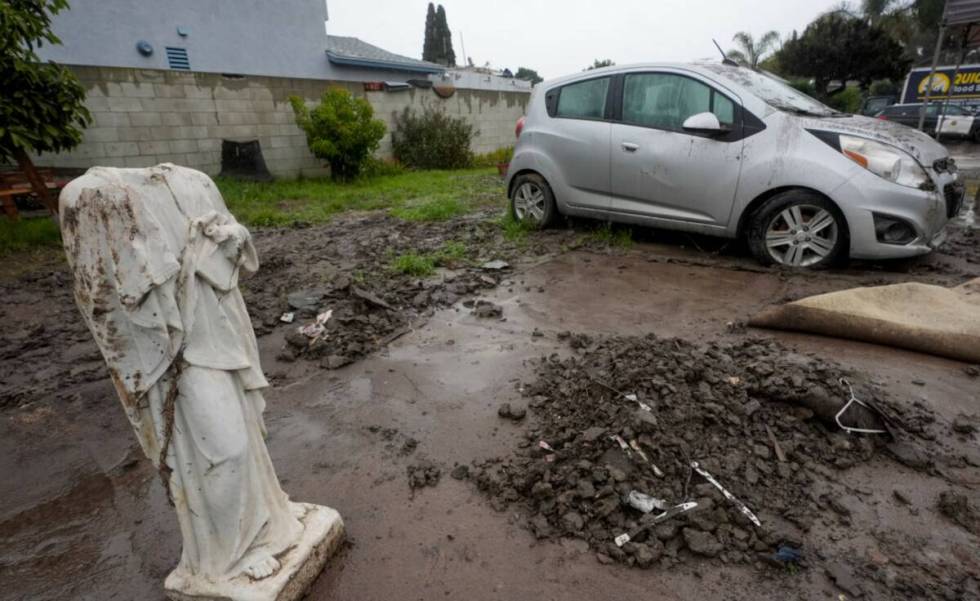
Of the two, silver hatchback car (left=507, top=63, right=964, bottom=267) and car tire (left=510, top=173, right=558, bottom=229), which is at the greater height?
silver hatchback car (left=507, top=63, right=964, bottom=267)

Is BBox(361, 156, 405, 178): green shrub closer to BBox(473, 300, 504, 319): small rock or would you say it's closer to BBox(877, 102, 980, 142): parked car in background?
BBox(473, 300, 504, 319): small rock

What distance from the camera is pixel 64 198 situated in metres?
1.39

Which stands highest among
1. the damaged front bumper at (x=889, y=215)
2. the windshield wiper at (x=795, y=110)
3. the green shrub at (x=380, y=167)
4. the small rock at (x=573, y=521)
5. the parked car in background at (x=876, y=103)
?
the parked car in background at (x=876, y=103)

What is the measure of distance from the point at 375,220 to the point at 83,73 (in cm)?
509

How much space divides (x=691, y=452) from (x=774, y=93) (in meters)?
4.26

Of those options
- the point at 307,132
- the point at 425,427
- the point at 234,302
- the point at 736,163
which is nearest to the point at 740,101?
the point at 736,163

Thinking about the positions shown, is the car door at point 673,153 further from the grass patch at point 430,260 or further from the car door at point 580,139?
the grass patch at point 430,260

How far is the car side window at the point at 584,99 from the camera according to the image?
19.0 ft

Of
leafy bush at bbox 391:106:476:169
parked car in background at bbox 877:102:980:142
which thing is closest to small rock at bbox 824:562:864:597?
leafy bush at bbox 391:106:476:169

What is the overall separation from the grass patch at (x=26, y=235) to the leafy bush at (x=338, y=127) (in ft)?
16.5

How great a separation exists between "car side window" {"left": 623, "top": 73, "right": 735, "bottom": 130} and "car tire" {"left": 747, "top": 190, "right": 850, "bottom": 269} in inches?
35.8

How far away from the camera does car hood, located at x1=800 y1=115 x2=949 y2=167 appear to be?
14.6ft

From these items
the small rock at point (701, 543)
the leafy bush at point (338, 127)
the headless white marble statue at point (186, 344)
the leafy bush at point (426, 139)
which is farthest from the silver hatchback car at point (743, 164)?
the leafy bush at point (426, 139)

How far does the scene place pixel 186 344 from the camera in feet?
5.12
